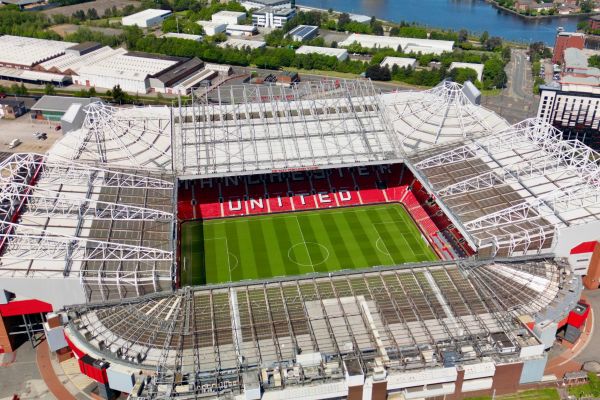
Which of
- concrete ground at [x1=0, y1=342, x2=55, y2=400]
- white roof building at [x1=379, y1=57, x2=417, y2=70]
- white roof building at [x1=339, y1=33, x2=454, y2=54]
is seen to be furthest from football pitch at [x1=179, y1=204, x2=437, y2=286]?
white roof building at [x1=339, y1=33, x2=454, y2=54]

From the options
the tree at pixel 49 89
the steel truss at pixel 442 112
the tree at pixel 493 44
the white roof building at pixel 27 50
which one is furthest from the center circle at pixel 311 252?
the tree at pixel 493 44

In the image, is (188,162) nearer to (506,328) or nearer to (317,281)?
(317,281)

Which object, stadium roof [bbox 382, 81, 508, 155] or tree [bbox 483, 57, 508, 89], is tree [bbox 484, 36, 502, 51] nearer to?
tree [bbox 483, 57, 508, 89]

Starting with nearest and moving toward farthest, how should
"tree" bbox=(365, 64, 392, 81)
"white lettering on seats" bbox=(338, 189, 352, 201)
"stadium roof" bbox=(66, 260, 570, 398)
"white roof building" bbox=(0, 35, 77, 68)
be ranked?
"stadium roof" bbox=(66, 260, 570, 398)
"white lettering on seats" bbox=(338, 189, 352, 201)
"tree" bbox=(365, 64, 392, 81)
"white roof building" bbox=(0, 35, 77, 68)

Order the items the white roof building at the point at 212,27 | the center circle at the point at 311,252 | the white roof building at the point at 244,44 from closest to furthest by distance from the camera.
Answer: the center circle at the point at 311,252 < the white roof building at the point at 244,44 < the white roof building at the point at 212,27

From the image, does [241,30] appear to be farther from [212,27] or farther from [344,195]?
[344,195]

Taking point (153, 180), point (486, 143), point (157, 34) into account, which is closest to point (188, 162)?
point (153, 180)

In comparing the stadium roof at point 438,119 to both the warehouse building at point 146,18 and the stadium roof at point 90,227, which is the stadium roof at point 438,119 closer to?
the stadium roof at point 90,227
